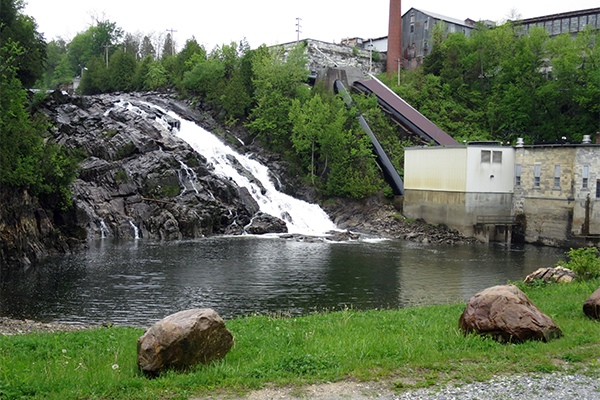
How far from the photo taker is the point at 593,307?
12258mm

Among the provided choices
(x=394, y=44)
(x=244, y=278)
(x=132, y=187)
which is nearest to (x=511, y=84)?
(x=394, y=44)

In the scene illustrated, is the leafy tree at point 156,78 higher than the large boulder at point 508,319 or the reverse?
higher

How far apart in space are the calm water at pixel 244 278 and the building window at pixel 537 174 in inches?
245

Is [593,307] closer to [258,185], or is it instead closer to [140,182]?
[140,182]

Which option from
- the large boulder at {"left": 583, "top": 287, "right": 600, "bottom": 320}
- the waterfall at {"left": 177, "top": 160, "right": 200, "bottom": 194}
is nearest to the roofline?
the waterfall at {"left": 177, "top": 160, "right": 200, "bottom": 194}

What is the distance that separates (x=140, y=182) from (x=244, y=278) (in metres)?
19.7

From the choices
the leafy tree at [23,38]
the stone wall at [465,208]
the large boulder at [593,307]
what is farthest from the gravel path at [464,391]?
the leafy tree at [23,38]

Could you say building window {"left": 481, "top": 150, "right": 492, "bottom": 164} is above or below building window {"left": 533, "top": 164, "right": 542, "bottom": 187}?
above

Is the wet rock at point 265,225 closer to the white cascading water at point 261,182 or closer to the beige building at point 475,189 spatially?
the white cascading water at point 261,182

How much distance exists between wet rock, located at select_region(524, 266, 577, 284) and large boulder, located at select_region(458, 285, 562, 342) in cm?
937

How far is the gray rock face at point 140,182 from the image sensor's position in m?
37.9

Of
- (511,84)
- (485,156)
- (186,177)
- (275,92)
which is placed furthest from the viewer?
(511,84)

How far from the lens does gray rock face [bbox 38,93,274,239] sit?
3788 cm

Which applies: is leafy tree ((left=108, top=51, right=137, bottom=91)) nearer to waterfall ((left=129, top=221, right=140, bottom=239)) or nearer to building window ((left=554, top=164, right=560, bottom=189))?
waterfall ((left=129, top=221, right=140, bottom=239))
